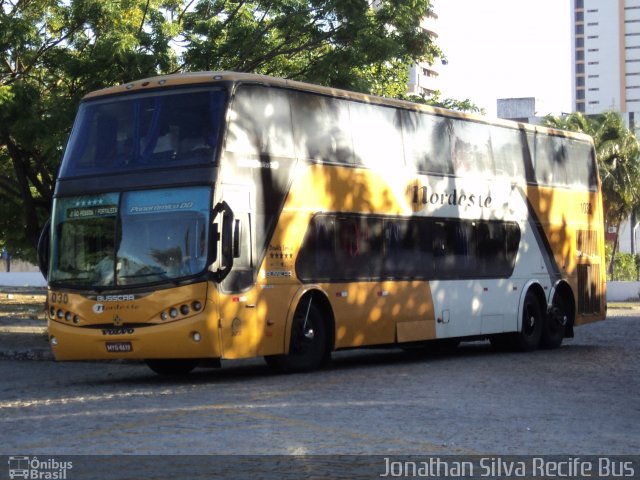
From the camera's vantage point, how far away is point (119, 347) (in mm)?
15938

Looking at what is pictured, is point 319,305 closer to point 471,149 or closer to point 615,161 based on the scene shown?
point 471,149

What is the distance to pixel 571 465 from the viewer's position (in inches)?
353

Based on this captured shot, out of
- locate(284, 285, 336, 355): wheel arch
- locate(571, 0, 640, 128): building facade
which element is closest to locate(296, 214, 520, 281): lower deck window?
locate(284, 285, 336, 355): wheel arch

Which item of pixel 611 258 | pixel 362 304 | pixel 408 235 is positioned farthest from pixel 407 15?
pixel 611 258

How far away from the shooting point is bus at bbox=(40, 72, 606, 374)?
52.1 feet

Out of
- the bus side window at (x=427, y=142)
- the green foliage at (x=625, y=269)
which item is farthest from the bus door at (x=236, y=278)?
the green foliage at (x=625, y=269)

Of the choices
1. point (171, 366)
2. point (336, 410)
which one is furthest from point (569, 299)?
point (336, 410)

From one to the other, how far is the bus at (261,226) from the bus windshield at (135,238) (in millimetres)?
19

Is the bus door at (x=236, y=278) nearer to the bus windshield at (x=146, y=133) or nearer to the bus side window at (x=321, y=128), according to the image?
the bus windshield at (x=146, y=133)

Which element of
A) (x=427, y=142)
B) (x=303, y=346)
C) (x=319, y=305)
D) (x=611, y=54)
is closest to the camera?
(x=303, y=346)

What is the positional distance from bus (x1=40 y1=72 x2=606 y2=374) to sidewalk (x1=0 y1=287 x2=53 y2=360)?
597cm

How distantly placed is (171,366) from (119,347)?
7.65 ft

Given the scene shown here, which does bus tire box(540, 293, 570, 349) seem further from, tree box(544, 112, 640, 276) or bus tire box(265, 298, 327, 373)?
tree box(544, 112, 640, 276)

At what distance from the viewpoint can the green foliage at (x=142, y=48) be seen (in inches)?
947
